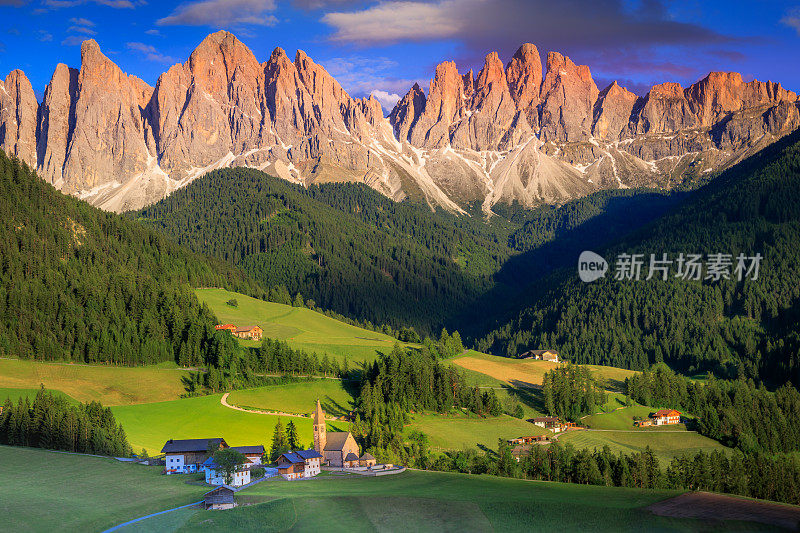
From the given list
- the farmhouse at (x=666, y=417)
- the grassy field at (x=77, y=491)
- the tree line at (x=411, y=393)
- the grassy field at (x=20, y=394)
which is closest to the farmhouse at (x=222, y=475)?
the grassy field at (x=77, y=491)

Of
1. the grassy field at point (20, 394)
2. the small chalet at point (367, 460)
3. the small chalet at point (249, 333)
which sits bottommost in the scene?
the small chalet at point (367, 460)

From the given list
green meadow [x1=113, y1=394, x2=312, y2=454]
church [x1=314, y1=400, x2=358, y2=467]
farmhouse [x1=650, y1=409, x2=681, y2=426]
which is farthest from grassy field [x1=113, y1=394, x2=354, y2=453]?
farmhouse [x1=650, y1=409, x2=681, y2=426]

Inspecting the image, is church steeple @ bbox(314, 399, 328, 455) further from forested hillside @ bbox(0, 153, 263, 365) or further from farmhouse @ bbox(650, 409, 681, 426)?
farmhouse @ bbox(650, 409, 681, 426)

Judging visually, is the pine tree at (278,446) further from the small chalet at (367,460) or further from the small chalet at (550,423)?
the small chalet at (550,423)

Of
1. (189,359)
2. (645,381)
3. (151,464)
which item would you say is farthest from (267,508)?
(645,381)

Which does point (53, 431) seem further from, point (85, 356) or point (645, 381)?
point (645, 381)

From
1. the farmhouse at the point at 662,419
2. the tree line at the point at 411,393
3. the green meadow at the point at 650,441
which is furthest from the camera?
the farmhouse at the point at 662,419
